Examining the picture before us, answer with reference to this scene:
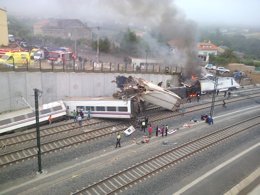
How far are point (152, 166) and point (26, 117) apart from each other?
11.9 metres

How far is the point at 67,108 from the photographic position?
2556 cm

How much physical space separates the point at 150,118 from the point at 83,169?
1160 cm

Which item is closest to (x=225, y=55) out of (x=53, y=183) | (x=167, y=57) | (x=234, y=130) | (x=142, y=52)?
(x=142, y=52)

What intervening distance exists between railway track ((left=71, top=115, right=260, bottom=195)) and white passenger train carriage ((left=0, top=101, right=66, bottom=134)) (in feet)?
34.1

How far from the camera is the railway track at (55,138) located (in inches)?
683

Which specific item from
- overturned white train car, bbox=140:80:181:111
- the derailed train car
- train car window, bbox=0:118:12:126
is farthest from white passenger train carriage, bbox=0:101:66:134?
the derailed train car

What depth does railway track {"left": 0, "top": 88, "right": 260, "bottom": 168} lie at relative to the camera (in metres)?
17.3

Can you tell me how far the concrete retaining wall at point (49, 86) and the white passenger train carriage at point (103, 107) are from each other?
9.49 feet

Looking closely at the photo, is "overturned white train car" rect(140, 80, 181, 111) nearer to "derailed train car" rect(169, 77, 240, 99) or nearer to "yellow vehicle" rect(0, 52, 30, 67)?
"derailed train car" rect(169, 77, 240, 99)

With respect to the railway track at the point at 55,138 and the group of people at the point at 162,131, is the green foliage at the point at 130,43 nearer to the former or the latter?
the railway track at the point at 55,138

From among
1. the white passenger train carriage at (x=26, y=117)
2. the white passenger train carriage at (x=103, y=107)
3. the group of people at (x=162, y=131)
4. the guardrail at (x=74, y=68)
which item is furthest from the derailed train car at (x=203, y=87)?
the white passenger train carriage at (x=26, y=117)

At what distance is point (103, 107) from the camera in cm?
2478

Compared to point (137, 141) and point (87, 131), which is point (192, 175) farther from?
point (87, 131)

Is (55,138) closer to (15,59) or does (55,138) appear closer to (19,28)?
(15,59)
